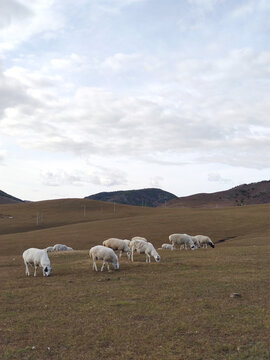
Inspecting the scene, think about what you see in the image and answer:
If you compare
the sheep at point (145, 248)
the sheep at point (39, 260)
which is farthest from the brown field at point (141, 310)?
the sheep at point (145, 248)

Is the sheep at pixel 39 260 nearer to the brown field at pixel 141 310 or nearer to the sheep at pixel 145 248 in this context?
the brown field at pixel 141 310

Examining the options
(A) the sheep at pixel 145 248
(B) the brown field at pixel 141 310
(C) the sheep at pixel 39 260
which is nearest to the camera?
(B) the brown field at pixel 141 310

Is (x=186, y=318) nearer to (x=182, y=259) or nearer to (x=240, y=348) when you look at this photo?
(x=240, y=348)

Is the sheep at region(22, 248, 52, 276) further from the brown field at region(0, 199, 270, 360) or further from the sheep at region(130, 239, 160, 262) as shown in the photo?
the sheep at region(130, 239, 160, 262)

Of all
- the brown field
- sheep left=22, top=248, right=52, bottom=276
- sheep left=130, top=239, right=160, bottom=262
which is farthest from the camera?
sheep left=130, top=239, right=160, bottom=262

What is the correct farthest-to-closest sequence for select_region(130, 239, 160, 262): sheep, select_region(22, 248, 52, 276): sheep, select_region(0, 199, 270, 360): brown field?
select_region(130, 239, 160, 262): sheep, select_region(22, 248, 52, 276): sheep, select_region(0, 199, 270, 360): brown field

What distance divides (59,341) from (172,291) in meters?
5.65


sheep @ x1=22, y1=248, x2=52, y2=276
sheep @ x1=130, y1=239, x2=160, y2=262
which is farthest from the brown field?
sheep @ x1=130, y1=239, x2=160, y2=262

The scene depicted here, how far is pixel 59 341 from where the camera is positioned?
9.12m

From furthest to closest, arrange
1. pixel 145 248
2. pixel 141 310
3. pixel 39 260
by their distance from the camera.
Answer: pixel 145 248 < pixel 39 260 < pixel 141 310

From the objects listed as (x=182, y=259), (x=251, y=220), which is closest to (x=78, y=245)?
(x=182, y=259)

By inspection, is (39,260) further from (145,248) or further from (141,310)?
(141,310)

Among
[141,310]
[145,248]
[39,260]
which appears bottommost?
[141,310]

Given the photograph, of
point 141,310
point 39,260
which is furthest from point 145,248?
point 141,310
